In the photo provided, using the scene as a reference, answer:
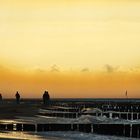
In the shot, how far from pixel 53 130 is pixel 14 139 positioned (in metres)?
10.6

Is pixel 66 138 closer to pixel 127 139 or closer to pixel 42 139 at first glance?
pixel 42 139

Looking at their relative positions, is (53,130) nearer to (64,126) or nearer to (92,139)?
(64,126)

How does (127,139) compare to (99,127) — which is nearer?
(127,139)

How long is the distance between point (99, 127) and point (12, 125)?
26.5ft

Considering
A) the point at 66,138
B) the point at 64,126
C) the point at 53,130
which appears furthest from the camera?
the point at 64,126

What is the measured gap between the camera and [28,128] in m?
45.1

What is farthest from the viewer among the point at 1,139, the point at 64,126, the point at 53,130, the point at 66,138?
the point at 64,126

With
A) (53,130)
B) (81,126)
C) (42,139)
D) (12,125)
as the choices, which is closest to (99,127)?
(81,126)

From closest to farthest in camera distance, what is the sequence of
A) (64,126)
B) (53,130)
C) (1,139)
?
(1,139)
(53,130)
(64,126)

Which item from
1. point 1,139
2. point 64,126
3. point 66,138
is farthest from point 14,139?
point 64,126

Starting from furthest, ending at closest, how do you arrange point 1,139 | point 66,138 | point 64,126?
point 64,126
point 66,138
point 1,139

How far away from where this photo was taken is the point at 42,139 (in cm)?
3469

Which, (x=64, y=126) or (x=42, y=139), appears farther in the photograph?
(x=64, y=126)

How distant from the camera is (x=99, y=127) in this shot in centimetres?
4684
